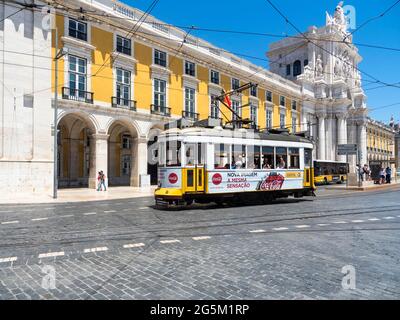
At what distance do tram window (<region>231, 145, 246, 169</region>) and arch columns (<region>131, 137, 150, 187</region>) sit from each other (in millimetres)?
14905

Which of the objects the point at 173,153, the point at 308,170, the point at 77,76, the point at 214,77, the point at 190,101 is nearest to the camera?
the point at 173,153

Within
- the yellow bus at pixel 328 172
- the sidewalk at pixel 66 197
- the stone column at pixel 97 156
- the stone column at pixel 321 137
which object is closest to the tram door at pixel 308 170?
the sidewalk at pixel 66 197

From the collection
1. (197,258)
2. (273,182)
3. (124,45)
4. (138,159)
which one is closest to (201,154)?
(273,182)

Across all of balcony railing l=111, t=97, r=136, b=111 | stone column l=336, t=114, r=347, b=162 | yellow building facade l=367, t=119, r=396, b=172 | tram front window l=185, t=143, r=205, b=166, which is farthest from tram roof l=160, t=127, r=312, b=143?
yellow building facade l=367, t=119, r=396, b=172

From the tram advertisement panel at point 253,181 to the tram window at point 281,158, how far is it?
299 millimetres

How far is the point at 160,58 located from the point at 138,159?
376 inches

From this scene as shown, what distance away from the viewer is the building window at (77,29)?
2244 cm

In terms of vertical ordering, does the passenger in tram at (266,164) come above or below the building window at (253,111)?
below

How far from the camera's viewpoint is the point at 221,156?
524 inches

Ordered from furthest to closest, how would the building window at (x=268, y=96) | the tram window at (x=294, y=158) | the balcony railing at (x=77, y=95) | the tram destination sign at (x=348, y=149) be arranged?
the building window at (x=268, y=96)
the tram destination sign at (x=348, y=149)
the balcony railing at (x=77, y=95)
the tram window at (x=294, y=158)

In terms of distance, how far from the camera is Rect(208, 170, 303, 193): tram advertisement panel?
13.2 metres

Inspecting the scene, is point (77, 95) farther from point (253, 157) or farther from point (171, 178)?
point (253, 157)

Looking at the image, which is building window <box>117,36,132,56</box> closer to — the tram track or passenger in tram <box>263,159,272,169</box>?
passenger in tram <box>263,159,272,169</box>

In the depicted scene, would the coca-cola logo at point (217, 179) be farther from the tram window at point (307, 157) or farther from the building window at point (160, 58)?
the building window at point (160, 58)
